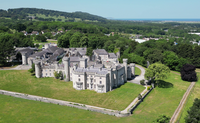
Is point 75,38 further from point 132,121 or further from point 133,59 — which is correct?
point 132,121

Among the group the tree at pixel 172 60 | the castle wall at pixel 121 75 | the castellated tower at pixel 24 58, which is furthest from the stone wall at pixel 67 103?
the tree at pixel 172 60

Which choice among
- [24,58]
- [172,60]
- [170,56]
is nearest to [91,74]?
[24,58]

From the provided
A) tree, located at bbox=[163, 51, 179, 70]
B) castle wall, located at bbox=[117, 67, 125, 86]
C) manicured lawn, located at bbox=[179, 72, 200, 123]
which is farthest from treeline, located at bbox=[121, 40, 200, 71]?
castle wall, located at bbox=[117, 67, 125, 86]

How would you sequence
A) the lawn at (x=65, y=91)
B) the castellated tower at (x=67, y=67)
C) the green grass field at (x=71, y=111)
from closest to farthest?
the green grass field at (x=71, y=111) → the lawn at (x=65, y=91) → the castellated tower at (x=67, y=67)

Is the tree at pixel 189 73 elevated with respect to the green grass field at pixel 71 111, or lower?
elevated

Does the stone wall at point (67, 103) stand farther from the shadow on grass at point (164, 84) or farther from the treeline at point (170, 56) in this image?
the treeline at point (170, 56)

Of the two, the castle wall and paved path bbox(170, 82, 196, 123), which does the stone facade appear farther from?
paved path bbox(170, 82, 196, 123)

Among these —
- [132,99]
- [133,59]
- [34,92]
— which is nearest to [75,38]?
[133,59]

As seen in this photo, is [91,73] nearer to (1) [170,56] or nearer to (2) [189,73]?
(2) [189,73]

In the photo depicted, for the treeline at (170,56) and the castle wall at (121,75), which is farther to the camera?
the treeline at (170,56)

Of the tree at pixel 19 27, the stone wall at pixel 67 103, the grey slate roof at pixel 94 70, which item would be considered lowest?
the stone wall at pixel 67 103
